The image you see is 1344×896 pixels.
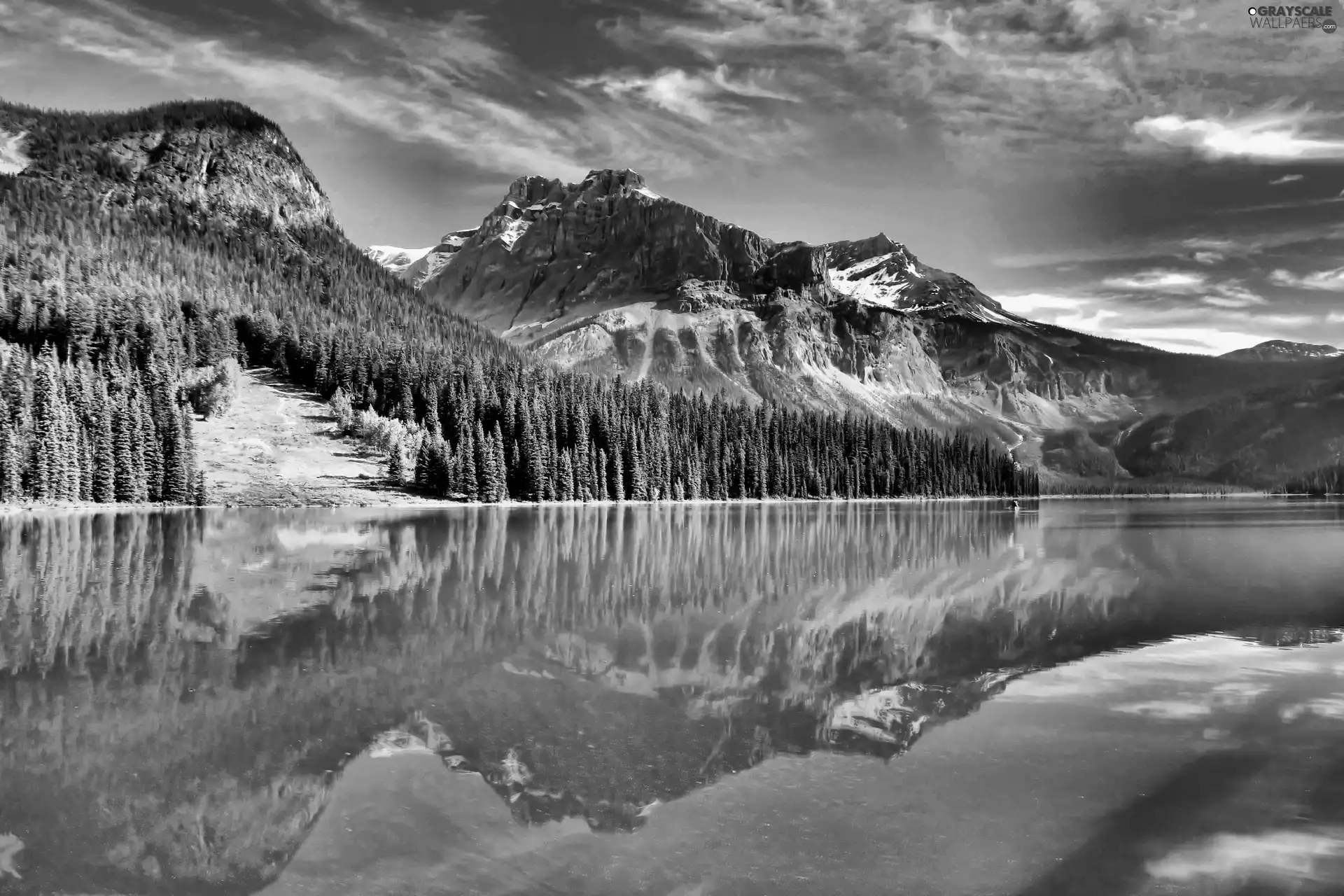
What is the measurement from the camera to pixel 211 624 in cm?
2514

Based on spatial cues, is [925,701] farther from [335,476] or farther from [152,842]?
[335,476]

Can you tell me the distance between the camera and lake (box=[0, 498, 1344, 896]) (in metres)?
10.8

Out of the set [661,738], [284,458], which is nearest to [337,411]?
[284,458]

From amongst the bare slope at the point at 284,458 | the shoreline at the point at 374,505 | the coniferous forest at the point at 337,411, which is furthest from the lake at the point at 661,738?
the bare slope at the point at 284,458

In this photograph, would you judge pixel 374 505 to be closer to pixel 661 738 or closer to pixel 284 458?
pixel 284 458

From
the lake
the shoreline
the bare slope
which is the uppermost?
the bare slope

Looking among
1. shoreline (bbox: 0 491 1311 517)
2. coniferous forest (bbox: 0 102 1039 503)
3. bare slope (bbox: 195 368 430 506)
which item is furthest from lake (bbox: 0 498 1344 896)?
bare slope (bbox: 195 368 430 506)

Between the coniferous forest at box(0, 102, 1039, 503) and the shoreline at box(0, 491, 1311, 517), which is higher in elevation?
the coniferous forest at box(0, 102, 1039, 503)

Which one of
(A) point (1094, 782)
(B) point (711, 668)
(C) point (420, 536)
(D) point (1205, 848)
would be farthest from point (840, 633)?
(C) point (420, 536)

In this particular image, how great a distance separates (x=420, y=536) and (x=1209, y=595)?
46.1m

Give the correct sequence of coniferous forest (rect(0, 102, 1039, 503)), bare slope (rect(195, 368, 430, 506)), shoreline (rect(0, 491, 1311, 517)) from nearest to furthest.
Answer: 1. shoreline (rect(0, 491, 1311, 517))
2. coniferous forest (rect(0, 102, 1039, 503))
3. bare slope (rect(195, 368, 430, 506))

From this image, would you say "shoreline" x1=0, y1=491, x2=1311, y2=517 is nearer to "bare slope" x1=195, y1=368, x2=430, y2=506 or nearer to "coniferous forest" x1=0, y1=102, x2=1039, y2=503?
"bare slope" x1=195, y1=368, x2=430, y2=506

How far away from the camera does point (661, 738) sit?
15641mm

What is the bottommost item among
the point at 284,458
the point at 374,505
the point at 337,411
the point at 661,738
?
the point at 374,505
